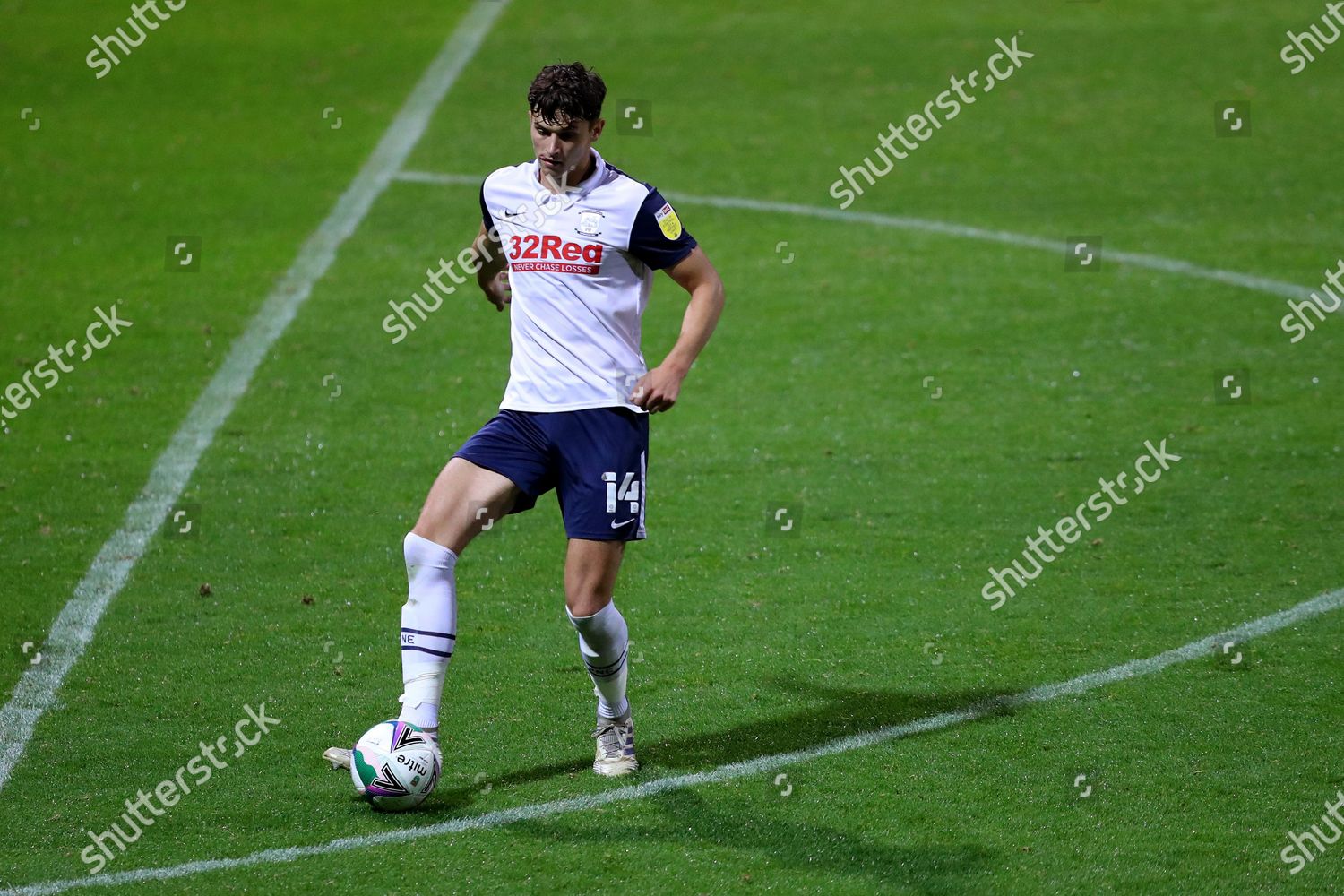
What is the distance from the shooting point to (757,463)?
330 inches

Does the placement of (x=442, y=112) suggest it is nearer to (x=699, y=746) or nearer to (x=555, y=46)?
(x=555, y=46)

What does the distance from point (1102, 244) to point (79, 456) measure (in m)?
7.34

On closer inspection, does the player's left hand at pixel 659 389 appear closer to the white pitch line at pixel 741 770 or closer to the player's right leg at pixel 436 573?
the player's right leg at pixel 436 573

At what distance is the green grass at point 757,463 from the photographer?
487 cm

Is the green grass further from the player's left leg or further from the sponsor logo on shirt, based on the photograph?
the sponsor logo on shirt

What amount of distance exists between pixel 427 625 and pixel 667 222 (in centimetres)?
151

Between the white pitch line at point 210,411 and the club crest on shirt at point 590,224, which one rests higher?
the club crest on shirt at point 590,224

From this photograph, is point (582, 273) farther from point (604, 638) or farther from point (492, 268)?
point (604, 638)

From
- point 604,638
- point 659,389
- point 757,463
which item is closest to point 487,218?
point 659,389

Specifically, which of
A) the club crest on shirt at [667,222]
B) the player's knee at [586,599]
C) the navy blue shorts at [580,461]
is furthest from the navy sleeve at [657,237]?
the player's knee at [586,599]

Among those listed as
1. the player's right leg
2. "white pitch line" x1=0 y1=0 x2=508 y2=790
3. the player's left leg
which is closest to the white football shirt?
the player's right leg

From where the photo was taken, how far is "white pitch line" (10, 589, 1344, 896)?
176 inches

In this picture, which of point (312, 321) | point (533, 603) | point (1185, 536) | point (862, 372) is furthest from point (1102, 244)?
point (533, 603)

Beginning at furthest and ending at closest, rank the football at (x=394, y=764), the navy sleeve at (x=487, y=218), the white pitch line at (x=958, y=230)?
the white pitch line at (x=958, y=230) → the navy sleeve at (x=487, y=218) → the football at (x=394, y=764)
